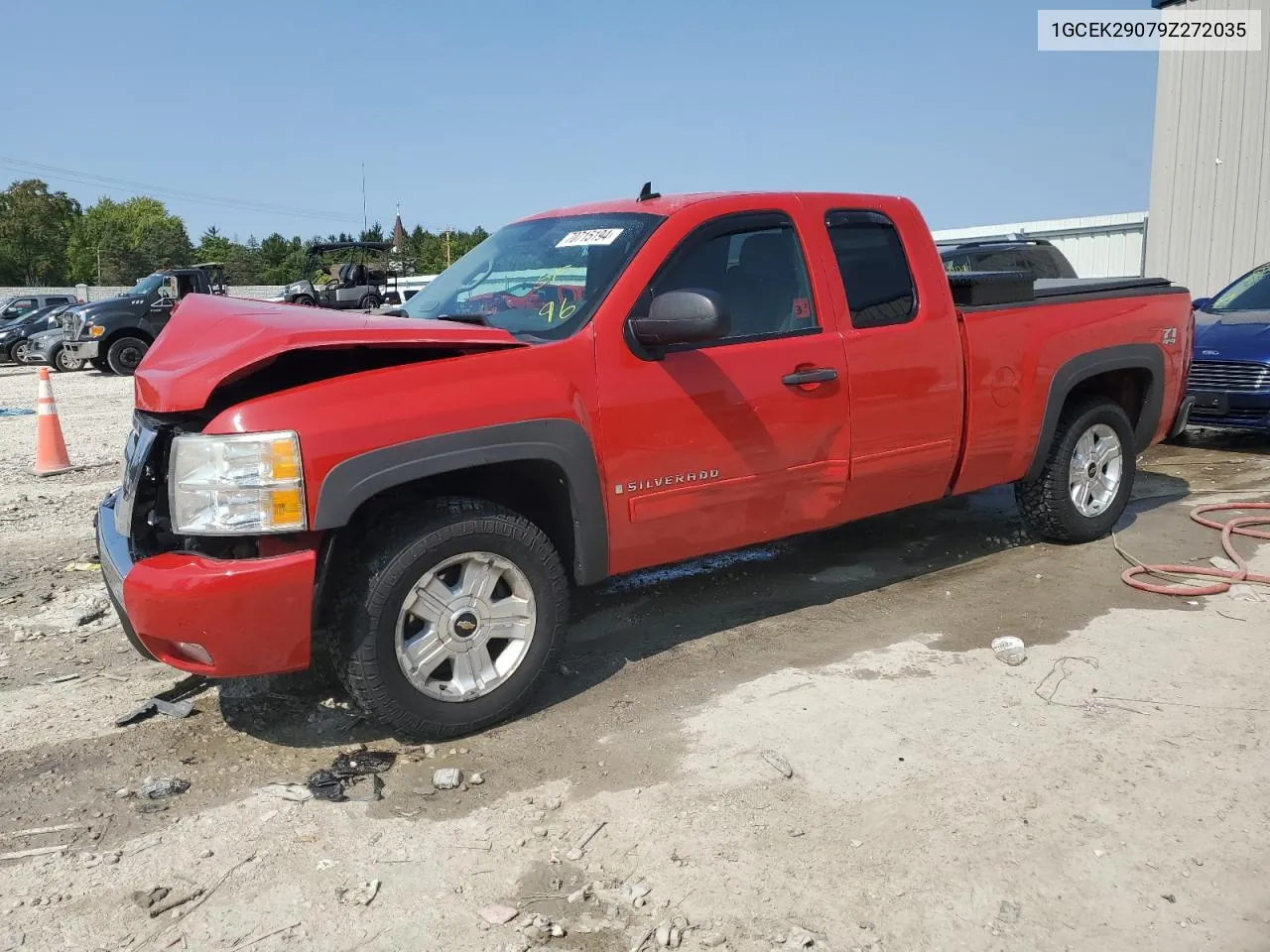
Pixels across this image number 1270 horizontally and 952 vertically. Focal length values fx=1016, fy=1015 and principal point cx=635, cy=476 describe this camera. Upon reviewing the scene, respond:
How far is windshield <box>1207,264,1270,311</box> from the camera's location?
927 cm

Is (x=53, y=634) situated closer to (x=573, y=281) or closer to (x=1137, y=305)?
(x=573, y=281)

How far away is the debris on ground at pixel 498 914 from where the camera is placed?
2.61 meters

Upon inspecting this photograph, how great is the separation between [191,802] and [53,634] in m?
2.03

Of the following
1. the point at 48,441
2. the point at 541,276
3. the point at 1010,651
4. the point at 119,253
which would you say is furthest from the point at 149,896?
the point at 119,253

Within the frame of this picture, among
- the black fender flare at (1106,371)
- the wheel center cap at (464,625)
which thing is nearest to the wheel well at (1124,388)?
the black fender flare at (1106,371)

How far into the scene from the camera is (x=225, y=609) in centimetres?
314

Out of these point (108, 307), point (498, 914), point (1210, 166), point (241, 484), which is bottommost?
point (498, 914)

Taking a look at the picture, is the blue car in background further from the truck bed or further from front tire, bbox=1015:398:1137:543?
the truck bed

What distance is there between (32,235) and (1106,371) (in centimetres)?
7242

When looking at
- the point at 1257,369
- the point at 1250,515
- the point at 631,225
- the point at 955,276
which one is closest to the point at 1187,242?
the point at 1257,369

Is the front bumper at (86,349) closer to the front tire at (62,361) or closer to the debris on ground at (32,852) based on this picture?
Result: the front tire at (62,361)

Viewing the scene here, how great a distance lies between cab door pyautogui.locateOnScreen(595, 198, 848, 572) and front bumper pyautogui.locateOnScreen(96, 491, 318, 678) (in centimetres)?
116

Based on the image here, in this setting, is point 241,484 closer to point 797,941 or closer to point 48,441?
point 797,941

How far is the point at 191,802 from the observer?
3.24 m
